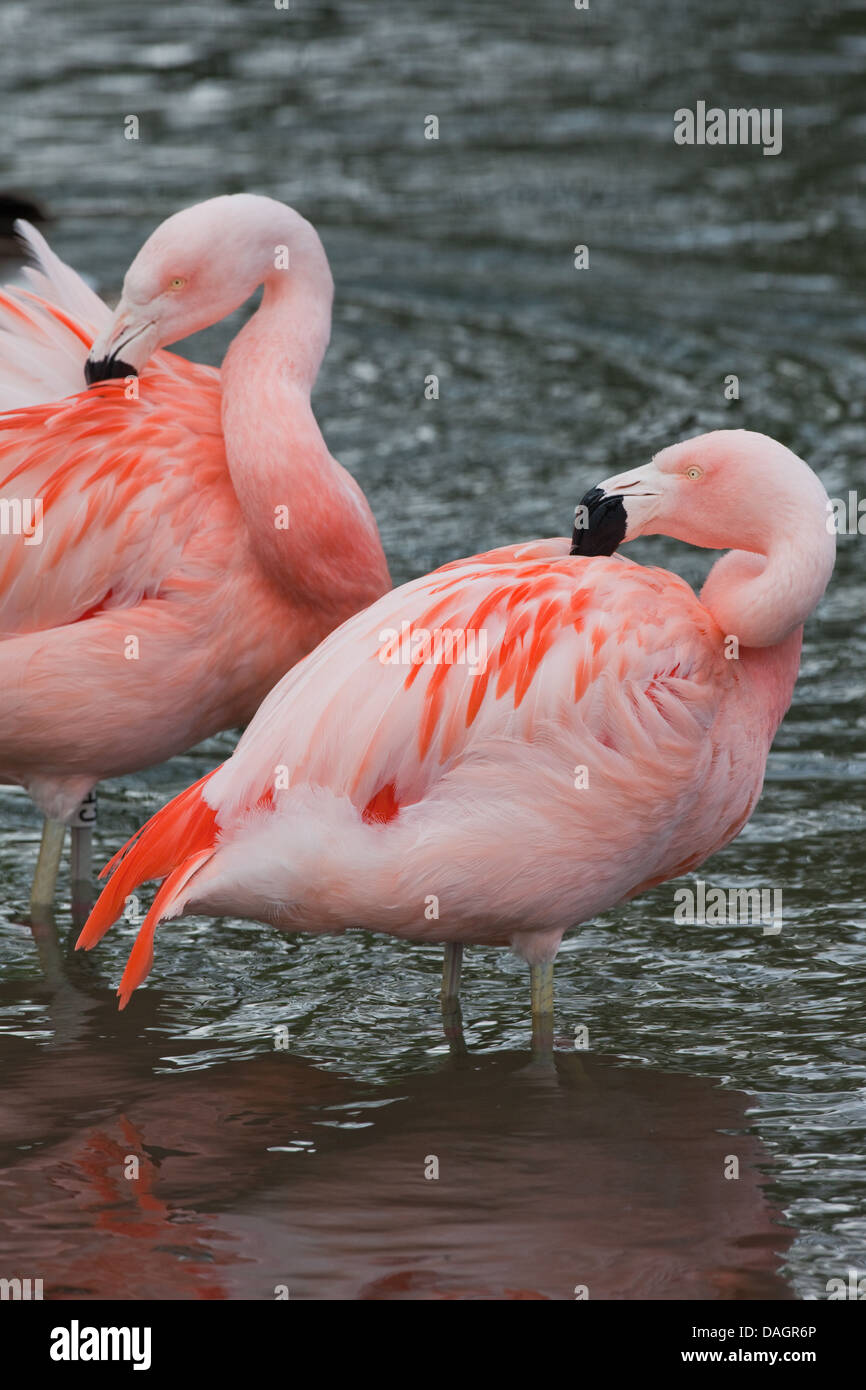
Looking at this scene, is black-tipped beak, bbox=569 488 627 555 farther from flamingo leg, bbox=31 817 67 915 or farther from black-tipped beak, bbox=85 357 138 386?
flamingo leg, bbox=31 817 67 915

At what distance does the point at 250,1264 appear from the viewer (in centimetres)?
433

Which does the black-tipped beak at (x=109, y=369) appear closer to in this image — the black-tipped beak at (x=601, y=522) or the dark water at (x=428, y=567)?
the black-tipped beak at (x=601, y=522)

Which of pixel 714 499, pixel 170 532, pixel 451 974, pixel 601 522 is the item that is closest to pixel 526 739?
pixel 601 522

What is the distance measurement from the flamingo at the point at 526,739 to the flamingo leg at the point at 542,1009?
147 millimetres

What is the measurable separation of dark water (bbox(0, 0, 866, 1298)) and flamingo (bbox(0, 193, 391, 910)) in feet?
2.25

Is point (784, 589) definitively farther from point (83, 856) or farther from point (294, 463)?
point (83, 856)

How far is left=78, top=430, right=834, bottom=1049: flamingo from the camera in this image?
4.81 metres

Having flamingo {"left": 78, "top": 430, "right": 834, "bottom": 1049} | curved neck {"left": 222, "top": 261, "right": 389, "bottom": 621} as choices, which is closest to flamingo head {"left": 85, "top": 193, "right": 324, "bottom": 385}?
curved neck {"left": 222, "top": 261, "right": 389, "bottom": 621}

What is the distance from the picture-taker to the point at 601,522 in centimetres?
506

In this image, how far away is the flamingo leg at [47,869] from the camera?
236 inches

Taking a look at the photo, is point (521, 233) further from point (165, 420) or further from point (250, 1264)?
point (250, 1264)

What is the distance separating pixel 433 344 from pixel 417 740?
20.0ft

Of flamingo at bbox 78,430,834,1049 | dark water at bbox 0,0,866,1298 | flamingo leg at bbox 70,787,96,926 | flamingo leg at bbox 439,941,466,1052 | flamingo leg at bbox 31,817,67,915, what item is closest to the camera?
dark water at bbox 0,0,866,1298

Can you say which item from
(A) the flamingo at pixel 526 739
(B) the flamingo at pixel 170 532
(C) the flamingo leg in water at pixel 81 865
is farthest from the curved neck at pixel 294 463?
(C) the flamingo leg in water at pixel 81 865
